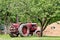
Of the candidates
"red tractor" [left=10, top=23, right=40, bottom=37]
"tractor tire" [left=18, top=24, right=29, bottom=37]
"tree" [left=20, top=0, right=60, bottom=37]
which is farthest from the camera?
"red tractor" [left=10, top=23, right=40, bottom=37]

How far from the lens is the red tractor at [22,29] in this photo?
2867 cm

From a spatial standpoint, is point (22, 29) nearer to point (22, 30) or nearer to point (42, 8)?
point (22, 30)

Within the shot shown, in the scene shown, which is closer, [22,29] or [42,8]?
[42,8]

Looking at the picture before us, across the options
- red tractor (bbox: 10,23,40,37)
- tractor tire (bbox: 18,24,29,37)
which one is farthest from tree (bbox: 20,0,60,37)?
red tractor (bbox: 10,23,40,37)

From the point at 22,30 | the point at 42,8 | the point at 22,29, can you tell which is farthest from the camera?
the point at 22,29

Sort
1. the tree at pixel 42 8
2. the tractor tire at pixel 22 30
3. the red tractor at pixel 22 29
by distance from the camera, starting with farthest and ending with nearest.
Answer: the red tractor at pixel 22 29 → the tractor tire at pixel 22 30 → the tree at pixel 42 8

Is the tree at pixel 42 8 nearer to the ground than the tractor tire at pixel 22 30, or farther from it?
farther from it

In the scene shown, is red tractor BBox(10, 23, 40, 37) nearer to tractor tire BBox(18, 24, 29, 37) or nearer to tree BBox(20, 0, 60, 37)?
tractor tire BBox(18, 24, 29, 37)

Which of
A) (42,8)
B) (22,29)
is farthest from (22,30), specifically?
(42,8)

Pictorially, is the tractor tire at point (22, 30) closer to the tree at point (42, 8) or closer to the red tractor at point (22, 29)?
the red tractor at point (22, 29)

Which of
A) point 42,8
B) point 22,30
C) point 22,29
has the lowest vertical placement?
point 22,30

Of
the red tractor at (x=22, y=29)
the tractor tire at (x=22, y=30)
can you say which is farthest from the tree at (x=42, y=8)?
the red tractor at (x=22, y=29)

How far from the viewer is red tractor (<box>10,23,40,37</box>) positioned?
2867 cm

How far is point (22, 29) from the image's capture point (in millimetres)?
29391
